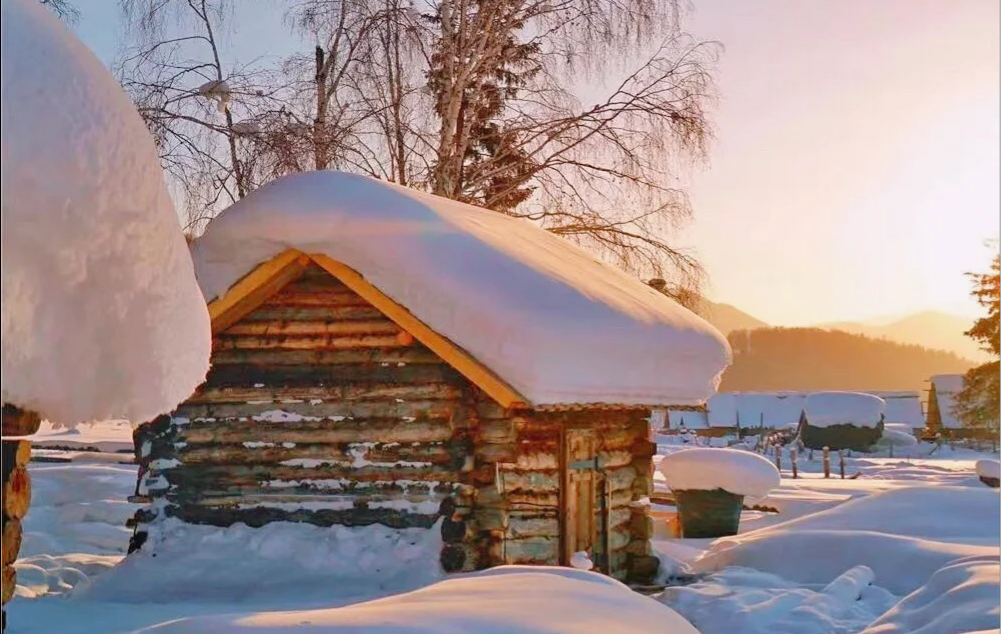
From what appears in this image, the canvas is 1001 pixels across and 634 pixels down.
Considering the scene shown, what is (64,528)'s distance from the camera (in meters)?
14.5

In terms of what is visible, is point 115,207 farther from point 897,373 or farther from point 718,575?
point 897,373

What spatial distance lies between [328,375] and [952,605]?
5.51m

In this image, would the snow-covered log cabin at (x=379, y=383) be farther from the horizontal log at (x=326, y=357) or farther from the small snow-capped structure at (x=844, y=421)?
the small snow-capped structure at (x=844, y=421)

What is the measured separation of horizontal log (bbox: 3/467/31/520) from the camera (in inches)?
187

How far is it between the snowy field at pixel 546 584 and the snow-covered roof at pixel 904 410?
35850 millimetres

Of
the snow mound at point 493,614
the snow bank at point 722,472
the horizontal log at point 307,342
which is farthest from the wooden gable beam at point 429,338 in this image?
the snow bank at point 722,472

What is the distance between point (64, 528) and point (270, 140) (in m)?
6.50

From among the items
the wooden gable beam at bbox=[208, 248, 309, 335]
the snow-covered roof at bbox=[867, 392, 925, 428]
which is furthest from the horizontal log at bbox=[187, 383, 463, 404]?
the snow-covered roof at bbox=[867, 392, 925, 428]

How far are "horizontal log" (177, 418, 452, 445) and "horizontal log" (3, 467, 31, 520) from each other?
4.06 m

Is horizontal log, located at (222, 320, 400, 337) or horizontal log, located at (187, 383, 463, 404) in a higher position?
horizontal log, located at (222, 320, 400, 337)

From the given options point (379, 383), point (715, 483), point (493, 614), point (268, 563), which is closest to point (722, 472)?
point (715, 483)

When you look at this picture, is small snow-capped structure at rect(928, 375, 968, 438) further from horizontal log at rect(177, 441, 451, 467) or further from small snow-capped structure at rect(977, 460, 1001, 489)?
small snow-capped structure at rect(977, 460, 1001, 489)

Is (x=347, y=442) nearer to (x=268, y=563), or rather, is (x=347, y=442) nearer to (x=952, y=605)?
(x=268, y=563)

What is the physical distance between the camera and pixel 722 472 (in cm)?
1337
